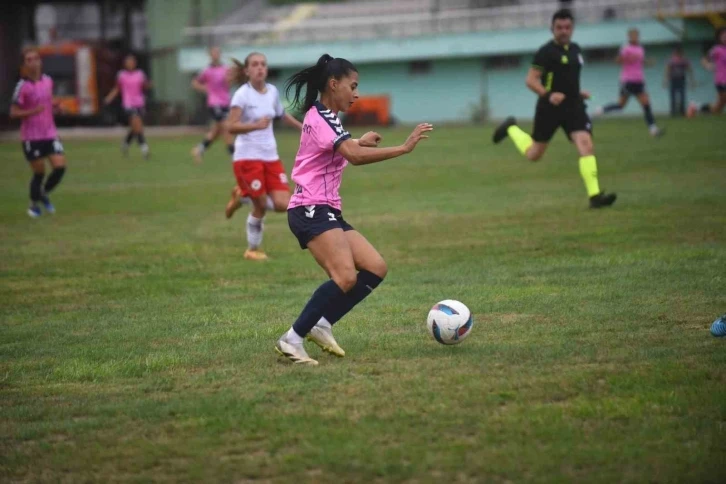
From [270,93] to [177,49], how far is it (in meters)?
42.2

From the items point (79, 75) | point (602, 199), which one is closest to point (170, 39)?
point (79, 75)

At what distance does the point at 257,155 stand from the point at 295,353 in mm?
5590

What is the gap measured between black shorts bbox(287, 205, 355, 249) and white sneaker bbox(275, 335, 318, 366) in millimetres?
662

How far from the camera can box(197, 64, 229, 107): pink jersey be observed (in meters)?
28.2

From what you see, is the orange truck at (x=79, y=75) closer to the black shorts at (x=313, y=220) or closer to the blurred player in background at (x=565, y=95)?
the blurred player in background at (x=565, y=95)

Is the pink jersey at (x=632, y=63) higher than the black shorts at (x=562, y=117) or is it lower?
lower

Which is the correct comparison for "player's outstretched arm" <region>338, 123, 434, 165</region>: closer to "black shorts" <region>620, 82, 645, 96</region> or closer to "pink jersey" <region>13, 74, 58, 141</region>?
"pink jersey" <region>13, 74, 58, 141</region>

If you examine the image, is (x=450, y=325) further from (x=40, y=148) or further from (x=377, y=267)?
(x=40, y=148)

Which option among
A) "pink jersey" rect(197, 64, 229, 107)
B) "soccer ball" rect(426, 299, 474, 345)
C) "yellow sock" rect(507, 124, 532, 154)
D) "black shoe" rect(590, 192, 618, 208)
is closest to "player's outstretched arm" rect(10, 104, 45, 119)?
"yellow sock" rect(507, 124, 532, 154)

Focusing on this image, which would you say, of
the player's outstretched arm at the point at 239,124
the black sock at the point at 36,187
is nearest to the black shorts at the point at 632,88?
the black sock at the point at 36,187

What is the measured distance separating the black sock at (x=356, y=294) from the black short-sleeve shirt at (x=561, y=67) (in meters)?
7.79

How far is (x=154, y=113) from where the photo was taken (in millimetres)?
52469

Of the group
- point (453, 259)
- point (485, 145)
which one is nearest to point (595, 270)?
point (453, 259)

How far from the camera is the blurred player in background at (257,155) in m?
11.9
